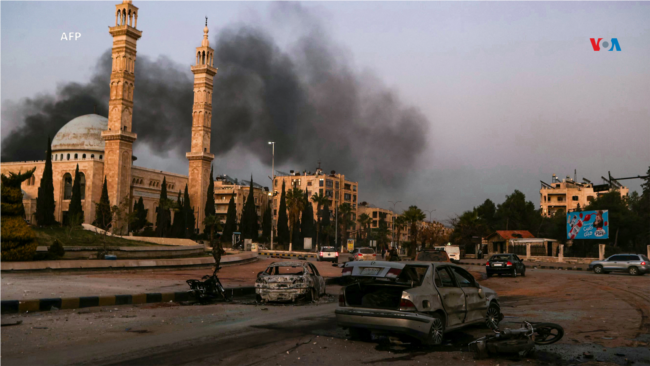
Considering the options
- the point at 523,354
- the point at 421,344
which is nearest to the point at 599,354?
the point at 523,354

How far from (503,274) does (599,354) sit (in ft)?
82.2

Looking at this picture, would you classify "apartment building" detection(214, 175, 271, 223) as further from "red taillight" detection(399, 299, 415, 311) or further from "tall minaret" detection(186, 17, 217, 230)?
"red taillight" detection(399, 299, 415, 311)

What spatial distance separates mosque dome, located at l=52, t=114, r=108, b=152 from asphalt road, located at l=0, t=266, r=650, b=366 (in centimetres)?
9014

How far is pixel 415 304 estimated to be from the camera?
820 centimetres

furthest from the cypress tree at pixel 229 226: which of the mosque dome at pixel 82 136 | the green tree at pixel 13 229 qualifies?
the green tree at pixel 13 229

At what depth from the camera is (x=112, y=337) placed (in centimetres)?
906

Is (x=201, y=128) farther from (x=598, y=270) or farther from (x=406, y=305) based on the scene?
(x=406, y=305)

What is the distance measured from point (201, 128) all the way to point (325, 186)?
48.2m

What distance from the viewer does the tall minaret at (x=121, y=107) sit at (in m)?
74.4

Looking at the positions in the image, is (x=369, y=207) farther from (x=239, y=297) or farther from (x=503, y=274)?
(x=239, y=297)

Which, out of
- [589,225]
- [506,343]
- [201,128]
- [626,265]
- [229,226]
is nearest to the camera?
[506,343]

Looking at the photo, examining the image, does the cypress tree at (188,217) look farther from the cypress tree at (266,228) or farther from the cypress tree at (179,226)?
the cypress tree at (266,228)

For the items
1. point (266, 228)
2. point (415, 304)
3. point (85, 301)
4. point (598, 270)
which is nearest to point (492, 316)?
point (415, 304)

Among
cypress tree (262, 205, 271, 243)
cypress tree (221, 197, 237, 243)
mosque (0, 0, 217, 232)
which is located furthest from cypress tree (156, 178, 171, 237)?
cypress tree (262, 205, 271, 243)
